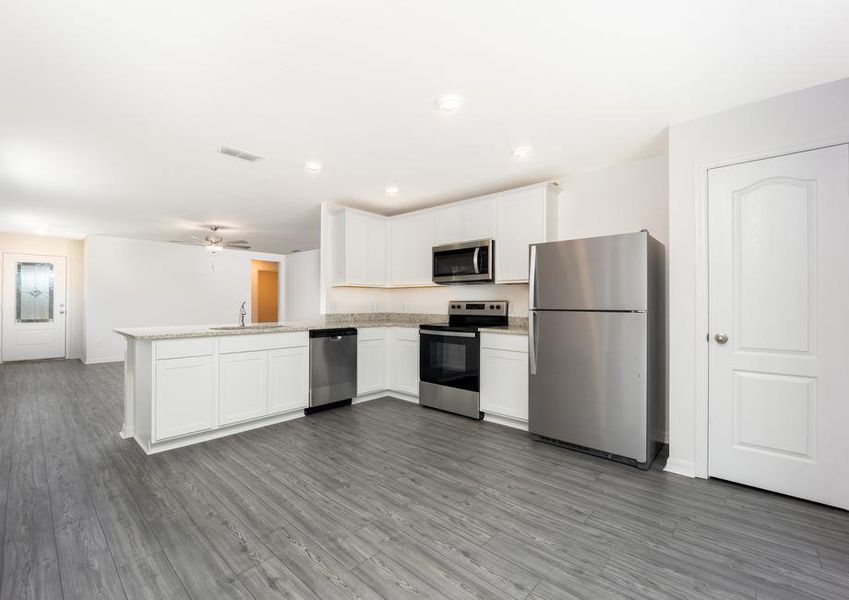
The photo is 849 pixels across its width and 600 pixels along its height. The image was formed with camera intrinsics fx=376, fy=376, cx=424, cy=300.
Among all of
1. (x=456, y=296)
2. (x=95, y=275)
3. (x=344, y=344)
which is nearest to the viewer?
(x=344, y=344)

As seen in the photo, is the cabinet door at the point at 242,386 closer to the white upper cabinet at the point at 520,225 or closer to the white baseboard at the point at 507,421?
the white baseboard at the point at 507,421

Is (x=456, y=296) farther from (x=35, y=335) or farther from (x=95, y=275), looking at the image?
(x=35, y=335)

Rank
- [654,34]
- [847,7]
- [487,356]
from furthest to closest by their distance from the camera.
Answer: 1. [487,356]
2. [654,34]
3. [847,7]

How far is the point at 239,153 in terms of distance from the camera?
3.19 m

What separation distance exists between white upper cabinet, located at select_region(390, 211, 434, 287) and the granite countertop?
558 mm

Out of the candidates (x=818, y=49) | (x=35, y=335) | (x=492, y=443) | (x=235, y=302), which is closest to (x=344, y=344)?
(x=492, y=443)

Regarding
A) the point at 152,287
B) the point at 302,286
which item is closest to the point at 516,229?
the point at 302,286

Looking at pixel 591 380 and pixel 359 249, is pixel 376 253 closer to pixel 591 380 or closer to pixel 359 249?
pixel 359 249

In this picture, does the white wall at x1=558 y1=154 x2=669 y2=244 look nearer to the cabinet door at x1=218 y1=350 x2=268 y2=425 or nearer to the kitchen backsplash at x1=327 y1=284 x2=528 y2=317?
the kitchen backsplash at x1=327 y1=284 x2=528 y2=317

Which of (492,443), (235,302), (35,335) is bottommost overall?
(492,443)

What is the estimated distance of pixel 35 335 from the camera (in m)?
7.16

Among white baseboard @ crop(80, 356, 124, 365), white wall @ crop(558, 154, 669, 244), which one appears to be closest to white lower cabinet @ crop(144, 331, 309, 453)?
white wall @ crop(558, 154, 669, 244)

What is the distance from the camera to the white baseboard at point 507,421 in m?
3.53

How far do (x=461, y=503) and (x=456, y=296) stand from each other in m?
2.76
